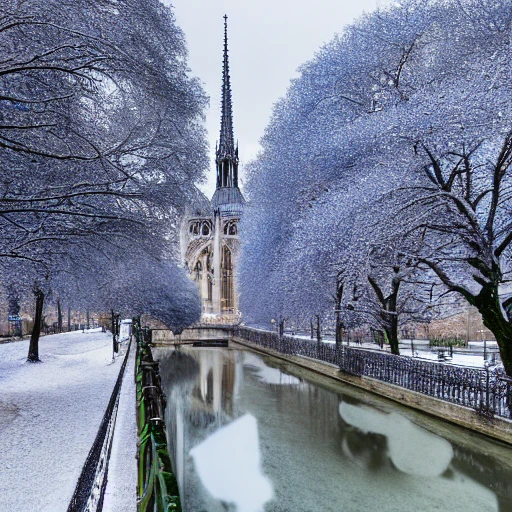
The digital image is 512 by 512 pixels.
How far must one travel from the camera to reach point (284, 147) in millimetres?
19062

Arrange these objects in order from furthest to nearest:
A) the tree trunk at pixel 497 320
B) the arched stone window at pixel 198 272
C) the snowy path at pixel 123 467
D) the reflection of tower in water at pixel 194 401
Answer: the arched stone window at pixel 198 272, the tree trunk at pixel 497 320, the reflection of tower in water at pixel 194 401, the snowy path at pixel 123 467

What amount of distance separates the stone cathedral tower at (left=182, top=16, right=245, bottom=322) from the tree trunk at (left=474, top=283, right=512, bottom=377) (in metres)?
55.1

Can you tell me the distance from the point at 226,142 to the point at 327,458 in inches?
2776

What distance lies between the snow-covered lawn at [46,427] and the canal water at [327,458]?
78.9 inches

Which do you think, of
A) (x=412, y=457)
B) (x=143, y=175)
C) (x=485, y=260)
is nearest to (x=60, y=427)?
(x=143, y=175)

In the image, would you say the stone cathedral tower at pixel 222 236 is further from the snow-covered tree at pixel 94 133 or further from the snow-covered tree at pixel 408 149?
the snow-covered tree at pixel 94 133

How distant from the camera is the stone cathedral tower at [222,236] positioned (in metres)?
70.8

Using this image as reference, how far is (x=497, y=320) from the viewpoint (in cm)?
1189

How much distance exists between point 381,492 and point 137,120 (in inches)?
324

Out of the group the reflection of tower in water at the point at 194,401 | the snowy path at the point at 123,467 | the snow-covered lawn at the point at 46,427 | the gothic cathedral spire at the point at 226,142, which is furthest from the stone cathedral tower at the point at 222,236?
the snowy path at the point at 123,467

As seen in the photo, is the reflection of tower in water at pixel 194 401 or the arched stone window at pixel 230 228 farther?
the arched stone window at pixel 230 228

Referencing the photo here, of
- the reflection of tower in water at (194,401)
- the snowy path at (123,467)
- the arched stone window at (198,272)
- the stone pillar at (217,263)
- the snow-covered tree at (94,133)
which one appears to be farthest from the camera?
the arched stone window at (198,272)

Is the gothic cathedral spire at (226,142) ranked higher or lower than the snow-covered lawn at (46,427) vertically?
higher

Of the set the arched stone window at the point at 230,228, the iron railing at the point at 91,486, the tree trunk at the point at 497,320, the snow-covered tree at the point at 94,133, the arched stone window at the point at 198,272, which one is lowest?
the iron railing at the point at 91,486
